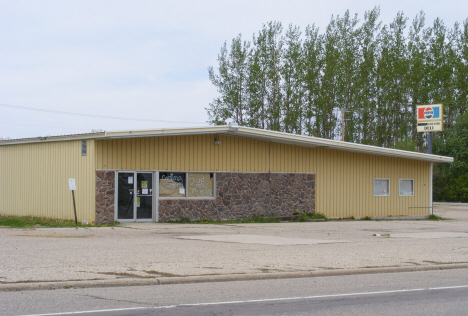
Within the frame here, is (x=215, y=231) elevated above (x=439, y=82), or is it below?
below

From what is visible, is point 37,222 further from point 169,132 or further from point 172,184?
point 169,132

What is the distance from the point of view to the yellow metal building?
20047 mm

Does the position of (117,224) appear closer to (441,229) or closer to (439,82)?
(441,229)

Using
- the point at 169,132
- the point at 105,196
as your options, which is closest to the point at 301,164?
the point at 169,132

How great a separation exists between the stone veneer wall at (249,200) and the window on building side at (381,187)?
385 centimetres

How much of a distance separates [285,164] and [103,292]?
653 inches

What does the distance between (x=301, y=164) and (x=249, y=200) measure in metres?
3.16

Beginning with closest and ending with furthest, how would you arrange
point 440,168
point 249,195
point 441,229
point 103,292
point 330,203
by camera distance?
point 103,292 < point 441,229 < point 249,195 < point 330,203 < point 440,168

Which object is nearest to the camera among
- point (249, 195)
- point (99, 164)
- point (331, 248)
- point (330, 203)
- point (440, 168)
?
point (331, 248)

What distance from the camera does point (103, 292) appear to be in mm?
8492

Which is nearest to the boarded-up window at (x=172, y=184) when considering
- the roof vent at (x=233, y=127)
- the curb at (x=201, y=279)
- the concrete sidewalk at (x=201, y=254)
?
the concrete sidewalk at (x=201, y=254)

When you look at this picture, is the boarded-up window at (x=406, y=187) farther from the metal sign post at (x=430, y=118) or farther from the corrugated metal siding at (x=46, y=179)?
the corrugated metal siding at (x=46, y=179)

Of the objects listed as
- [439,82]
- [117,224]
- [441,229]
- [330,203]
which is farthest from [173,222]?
[439,82]

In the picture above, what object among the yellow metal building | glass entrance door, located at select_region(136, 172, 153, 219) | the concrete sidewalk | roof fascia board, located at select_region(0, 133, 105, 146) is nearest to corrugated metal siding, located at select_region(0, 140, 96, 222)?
the yellow metal building
